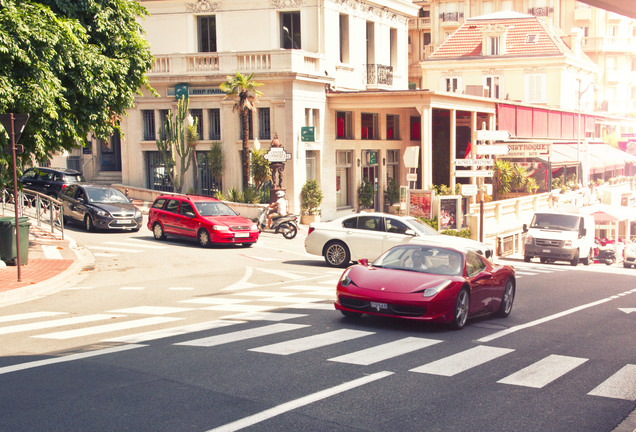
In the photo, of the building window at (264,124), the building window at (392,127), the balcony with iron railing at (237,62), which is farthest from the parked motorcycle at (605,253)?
the building window at (264,124)

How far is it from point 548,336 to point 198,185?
27.8 meters

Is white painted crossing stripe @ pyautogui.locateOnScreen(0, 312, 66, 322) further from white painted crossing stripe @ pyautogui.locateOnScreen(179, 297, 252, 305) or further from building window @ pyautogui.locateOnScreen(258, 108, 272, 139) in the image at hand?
building window @ pyautogui.locateOnScreen(258, 108, 272, 139)

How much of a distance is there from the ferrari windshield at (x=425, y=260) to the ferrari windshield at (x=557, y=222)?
→ 20936 millimetres

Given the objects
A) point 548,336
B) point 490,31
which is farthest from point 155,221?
point 490,31

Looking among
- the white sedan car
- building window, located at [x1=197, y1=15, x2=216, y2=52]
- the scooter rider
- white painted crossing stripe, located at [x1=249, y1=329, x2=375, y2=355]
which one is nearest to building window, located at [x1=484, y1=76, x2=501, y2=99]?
building window, located at [x1=197, y1=15, x2=216, y2=52]

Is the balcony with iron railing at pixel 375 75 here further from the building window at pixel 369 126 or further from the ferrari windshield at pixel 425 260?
the ferrari windshield at pixel 425 260

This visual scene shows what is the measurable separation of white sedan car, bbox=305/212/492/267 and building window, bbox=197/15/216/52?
71.4ft

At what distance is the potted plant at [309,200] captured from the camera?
36.3 m

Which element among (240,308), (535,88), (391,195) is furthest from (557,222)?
(535,88)

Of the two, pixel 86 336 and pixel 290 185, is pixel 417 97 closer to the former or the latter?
pixel 290 185

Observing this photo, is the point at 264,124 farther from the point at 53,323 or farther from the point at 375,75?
the point at 53,323

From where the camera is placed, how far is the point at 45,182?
3350 centimetres

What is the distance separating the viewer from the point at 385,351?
9.93 meters

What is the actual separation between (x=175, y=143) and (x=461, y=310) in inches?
1058
